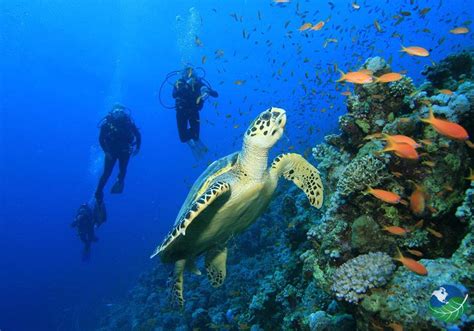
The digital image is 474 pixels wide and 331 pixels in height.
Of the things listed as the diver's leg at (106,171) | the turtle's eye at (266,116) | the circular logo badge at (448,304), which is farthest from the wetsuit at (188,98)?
the circular logo badge at (448,304)

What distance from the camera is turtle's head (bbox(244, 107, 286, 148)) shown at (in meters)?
3.75

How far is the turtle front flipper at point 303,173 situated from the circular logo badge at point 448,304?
7.22 feet

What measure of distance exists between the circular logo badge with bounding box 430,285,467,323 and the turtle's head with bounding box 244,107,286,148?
2338mm

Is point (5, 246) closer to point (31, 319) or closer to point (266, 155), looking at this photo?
point (31, 319)

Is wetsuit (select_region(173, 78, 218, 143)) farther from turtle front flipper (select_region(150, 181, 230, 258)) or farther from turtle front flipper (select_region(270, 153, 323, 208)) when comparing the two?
turtle front flipper (select_region(150, 181, 230, 258))

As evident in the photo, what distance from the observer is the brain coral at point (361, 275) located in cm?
255

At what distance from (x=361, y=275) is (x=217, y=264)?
3.04 meters

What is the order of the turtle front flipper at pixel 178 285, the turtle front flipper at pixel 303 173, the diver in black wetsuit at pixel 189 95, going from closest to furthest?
the turtle front flipper at pixel 303 173 < the turtle front flipper at pixel 178 285 < the diver in black wetsuit at pixel 189 95

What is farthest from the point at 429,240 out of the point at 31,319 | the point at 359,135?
the point at 31,319

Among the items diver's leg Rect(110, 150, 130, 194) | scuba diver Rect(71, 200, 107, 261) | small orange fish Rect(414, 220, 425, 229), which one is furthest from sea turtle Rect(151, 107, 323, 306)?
scuba diver Rect(71, 200, 107, 261)

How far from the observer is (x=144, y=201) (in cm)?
8788

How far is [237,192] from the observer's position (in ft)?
12.8

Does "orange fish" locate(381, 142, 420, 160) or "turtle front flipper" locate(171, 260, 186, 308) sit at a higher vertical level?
"turtle front flipper" locate(171, 260, 186, 308)

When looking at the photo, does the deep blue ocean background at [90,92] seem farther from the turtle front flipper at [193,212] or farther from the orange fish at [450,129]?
the orange fish at [450,129]
